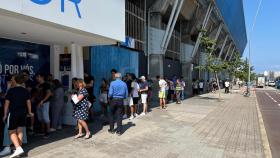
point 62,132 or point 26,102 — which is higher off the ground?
point 26,102

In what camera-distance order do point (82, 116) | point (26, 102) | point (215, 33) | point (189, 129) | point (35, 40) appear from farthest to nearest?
1. point (215, 33)
2. point (189, 129)
3. point (35, 40)
4. point (82, 116)
5. point (26, 102)

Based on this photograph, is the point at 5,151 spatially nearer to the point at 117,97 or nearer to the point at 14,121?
the point at 14,121

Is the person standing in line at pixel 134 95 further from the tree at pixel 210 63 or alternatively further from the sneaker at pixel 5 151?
the tree at pixel 210 63

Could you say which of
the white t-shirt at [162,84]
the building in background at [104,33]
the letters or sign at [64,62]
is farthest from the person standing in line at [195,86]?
the letters or sign at [64,62]

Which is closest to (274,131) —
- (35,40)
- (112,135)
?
(112,135)

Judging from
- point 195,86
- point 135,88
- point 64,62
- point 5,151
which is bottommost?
point 5,151

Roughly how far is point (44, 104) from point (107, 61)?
6.49m

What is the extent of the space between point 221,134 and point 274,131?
250cm

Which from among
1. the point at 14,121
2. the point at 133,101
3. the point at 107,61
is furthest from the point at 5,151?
the point at 107,61

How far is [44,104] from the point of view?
940 cm

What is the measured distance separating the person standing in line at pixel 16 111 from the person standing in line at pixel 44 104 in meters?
2.07

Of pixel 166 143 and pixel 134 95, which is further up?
pixel 134 95

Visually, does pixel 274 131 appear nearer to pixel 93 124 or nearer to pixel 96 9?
pixel 93 124

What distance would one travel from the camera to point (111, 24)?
10.6m
